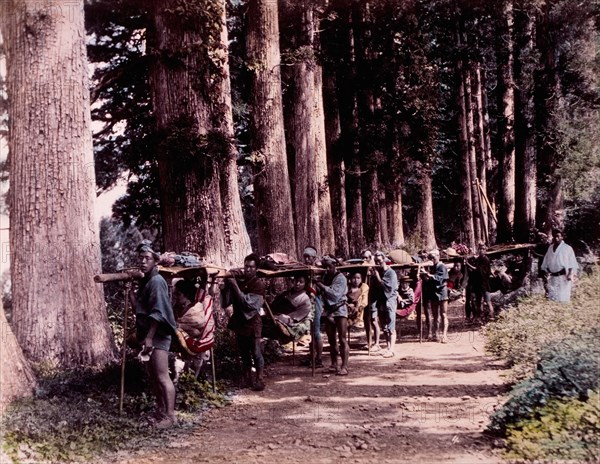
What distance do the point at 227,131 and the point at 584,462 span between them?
7874 mm

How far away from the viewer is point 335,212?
22.1m

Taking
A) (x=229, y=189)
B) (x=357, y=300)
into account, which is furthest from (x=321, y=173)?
(x=229, y=189)

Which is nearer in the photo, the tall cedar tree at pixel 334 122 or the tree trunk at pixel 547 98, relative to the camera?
the tree trunk at pixel 547 98

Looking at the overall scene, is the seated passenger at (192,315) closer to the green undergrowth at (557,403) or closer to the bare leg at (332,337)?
the bare leg at (332,337)

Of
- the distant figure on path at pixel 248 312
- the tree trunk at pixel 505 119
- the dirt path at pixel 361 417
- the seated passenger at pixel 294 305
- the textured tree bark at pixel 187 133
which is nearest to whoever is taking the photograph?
the dirt path at pixel 361 417

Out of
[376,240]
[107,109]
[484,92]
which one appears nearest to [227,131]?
[107,109]

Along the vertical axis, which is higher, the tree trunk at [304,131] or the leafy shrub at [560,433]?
the tree trunk at [304,131]

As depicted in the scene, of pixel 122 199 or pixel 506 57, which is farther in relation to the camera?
pixel 506 57

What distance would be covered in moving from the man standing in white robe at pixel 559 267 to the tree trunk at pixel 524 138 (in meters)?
5.45

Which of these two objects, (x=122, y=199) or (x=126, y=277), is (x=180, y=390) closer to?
(x=126, y=277)

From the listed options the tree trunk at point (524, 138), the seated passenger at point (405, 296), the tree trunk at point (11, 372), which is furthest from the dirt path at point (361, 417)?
the tree trunk at point (524, 138)

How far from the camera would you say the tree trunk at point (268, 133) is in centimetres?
1326

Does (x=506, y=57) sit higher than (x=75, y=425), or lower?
higher

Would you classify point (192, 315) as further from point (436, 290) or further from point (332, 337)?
point (436, 290)
